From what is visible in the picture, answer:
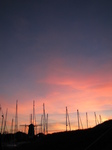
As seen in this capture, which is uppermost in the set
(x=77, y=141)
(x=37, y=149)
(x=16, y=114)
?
(x=16, y=114)

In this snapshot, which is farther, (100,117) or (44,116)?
(100,117)

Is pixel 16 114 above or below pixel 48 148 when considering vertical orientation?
above

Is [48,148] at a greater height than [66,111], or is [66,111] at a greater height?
[66,111]

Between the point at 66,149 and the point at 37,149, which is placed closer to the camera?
the point at 66,149

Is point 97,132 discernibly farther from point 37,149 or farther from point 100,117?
point 100,117

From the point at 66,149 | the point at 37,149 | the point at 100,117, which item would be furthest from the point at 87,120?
the point at 66,149

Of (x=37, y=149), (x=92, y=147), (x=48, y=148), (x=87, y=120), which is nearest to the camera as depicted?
(x=92, y=147)

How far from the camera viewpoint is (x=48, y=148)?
20.2 m

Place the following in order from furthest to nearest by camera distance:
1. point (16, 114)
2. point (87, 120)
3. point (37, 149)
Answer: point (87, 120), point (16, 114), point (37, 149)

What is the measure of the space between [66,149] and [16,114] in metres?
42.6

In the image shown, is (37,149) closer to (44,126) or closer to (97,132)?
(97,132)

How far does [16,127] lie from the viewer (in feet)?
196

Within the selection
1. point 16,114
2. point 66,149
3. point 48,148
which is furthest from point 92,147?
point 16,114

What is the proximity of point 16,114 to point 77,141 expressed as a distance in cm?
4251
